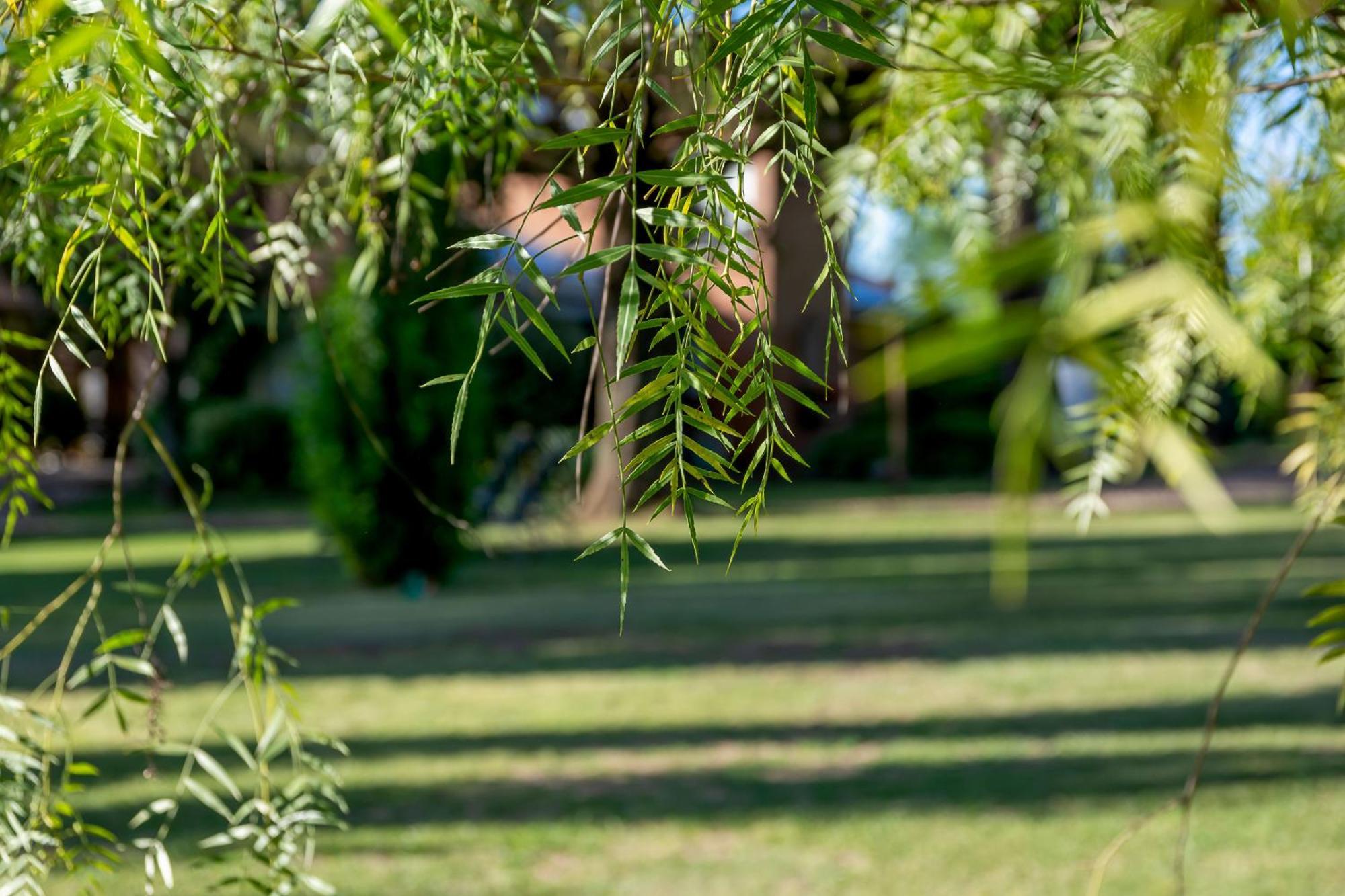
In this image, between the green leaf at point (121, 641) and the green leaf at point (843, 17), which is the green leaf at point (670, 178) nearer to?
the green leaf at point (843, 17)

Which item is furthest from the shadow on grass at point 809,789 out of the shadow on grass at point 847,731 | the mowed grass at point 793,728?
the shadow on grass at point 847,731

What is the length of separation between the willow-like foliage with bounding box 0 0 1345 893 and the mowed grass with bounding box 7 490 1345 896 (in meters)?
0.12

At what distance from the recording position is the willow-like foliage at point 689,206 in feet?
1.78

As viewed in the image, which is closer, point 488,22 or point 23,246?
point 488,22

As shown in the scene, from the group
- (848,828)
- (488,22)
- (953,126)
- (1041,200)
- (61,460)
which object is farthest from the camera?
(61,460)

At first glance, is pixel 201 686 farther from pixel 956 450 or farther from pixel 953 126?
Result: pixel 956 450

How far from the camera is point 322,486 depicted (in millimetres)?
10969

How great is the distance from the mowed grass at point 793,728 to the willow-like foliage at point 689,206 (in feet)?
0.39

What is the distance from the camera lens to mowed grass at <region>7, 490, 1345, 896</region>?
4891mm

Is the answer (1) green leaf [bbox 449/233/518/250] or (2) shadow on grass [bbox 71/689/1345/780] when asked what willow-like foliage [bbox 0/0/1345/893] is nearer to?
(1) green leaf [bbox 449/233/518/250]

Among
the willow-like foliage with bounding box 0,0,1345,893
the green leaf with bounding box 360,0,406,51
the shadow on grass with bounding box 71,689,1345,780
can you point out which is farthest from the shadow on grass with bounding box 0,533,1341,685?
the green leaf with bounding box 360,0,406,51

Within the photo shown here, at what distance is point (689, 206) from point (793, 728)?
19.7 feet

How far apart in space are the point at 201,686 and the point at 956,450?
49.7 ft

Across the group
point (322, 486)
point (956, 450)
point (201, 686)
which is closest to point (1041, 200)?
point (201, 686)
